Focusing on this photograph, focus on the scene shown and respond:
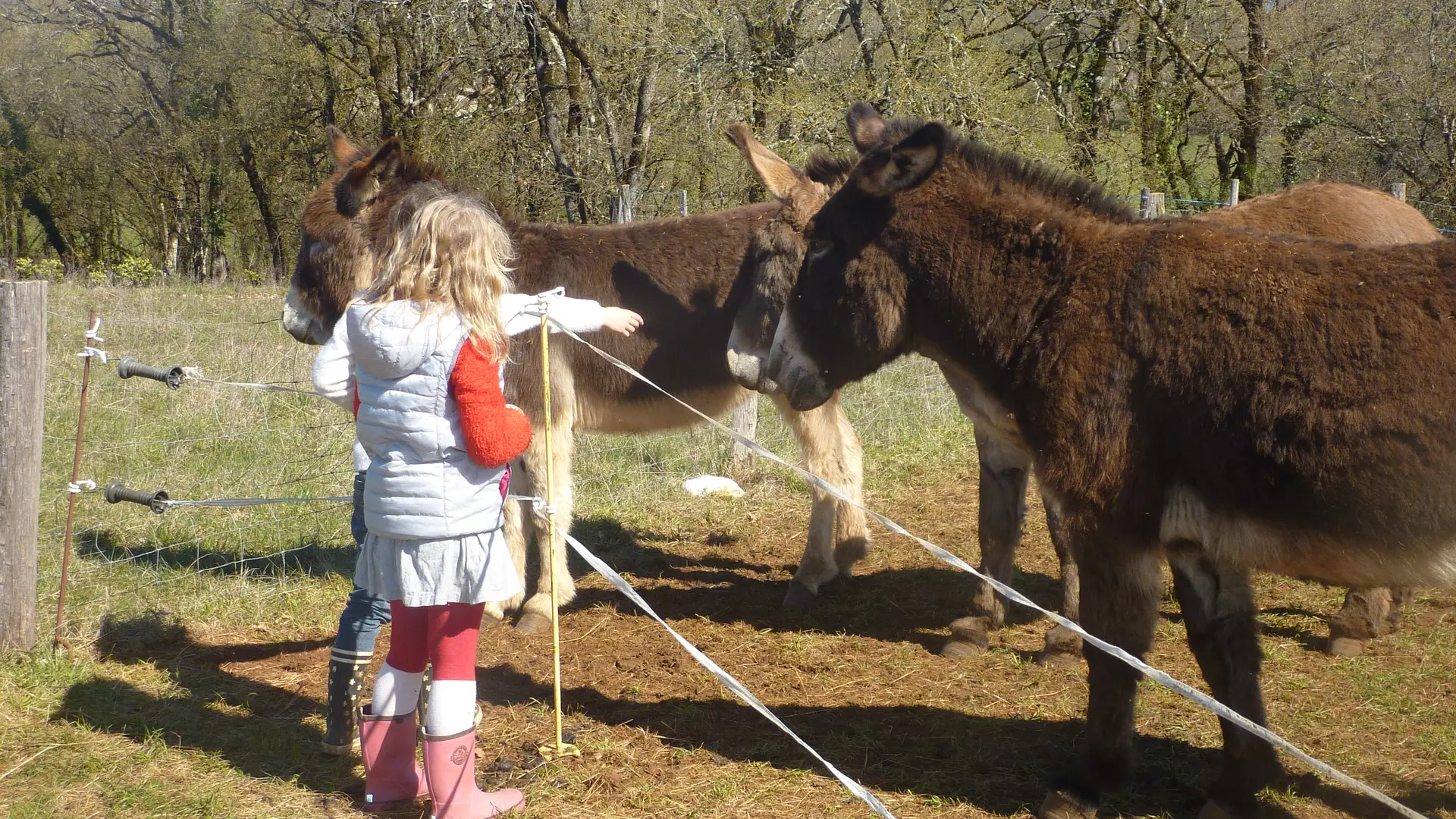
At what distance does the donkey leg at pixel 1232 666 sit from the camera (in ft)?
9.99

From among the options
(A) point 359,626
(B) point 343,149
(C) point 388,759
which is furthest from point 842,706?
(B) point 343,149

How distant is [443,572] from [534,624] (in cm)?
224

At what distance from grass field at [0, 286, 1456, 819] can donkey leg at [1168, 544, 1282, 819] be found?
0.20 m

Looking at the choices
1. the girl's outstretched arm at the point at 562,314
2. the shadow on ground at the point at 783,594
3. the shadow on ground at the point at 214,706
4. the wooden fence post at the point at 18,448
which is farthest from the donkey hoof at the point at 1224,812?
the wooden fence post at the point at 18,448

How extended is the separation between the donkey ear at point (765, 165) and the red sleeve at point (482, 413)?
2339 millimetres

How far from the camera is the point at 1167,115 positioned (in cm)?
1584


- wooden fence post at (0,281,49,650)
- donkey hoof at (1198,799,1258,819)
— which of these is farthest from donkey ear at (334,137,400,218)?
donkey hoof at (1198,799,1258,819)

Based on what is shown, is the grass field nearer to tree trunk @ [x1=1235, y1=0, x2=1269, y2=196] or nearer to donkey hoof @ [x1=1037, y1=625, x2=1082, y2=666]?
donkey hoof @ [x1=1037, y1=625, x2=1082, y2=666]

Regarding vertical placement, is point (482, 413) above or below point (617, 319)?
below

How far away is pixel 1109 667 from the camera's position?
309 centimetres

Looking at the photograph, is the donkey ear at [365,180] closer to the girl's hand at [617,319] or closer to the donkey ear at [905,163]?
the girl's hand at [617,319]

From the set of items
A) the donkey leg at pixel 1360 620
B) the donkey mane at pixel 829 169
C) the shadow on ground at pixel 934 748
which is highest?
the donkey mane at pixel 829 169

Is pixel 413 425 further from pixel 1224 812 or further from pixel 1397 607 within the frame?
pixel 1397 607

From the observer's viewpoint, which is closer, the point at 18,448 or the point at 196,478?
the point at 18,448
